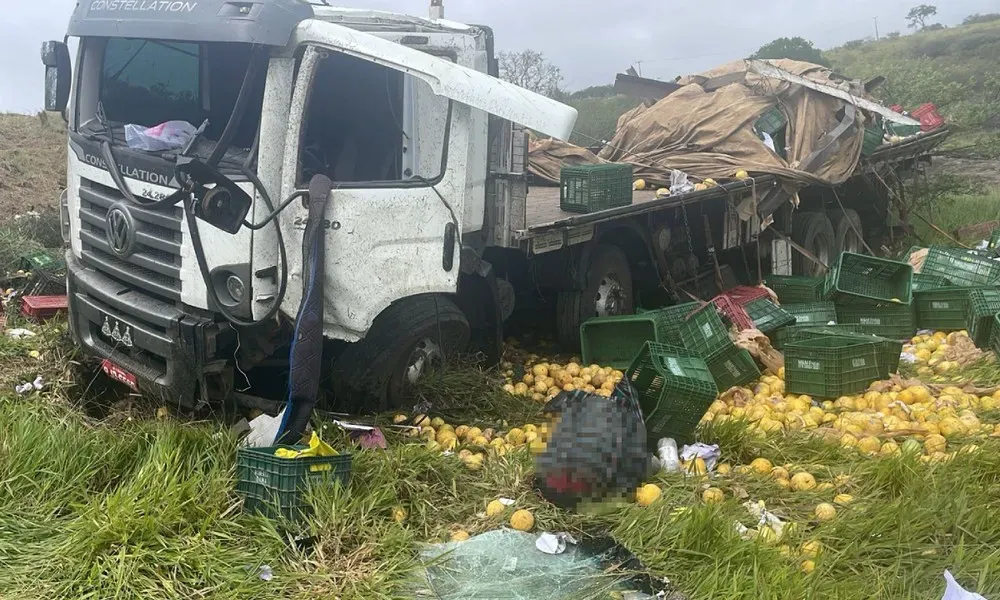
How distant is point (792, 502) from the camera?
14.3ft

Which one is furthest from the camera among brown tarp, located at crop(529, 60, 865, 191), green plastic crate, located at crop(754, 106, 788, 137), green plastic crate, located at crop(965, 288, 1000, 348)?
green plastic crate, located at crop(754, 106, 788, 137)

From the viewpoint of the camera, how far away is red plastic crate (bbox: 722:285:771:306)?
302 inches

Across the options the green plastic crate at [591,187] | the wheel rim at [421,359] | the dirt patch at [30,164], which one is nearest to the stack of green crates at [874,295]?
the green plastic crate at [591,187]

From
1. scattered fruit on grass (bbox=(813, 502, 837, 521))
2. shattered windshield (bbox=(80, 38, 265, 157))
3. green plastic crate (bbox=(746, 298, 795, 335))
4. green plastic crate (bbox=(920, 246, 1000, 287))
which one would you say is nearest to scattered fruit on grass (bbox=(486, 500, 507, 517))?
scattered fruit on grass (bbox=(813, 502, 837, 521))

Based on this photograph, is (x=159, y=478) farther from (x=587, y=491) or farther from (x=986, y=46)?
(x=986, y=46)

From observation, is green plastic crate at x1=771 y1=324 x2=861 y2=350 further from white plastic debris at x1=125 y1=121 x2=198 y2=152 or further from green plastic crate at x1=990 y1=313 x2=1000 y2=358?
white plastic debris at x1=125 y1=121 x2=198 y2=152

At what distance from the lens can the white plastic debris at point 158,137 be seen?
16.1 feet

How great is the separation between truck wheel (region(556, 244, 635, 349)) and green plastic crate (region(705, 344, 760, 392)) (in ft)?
3.83

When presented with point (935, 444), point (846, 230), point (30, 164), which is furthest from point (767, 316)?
point (30, 164)

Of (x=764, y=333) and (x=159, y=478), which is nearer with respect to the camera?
(x=159, y=478)

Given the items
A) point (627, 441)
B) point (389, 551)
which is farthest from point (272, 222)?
point (627, 441)

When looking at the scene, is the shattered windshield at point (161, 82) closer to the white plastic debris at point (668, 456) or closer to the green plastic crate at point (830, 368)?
the white plastic debris at point (668, 456)

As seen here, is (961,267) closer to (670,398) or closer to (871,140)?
(871,140)

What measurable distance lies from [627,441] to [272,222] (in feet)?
6.99
